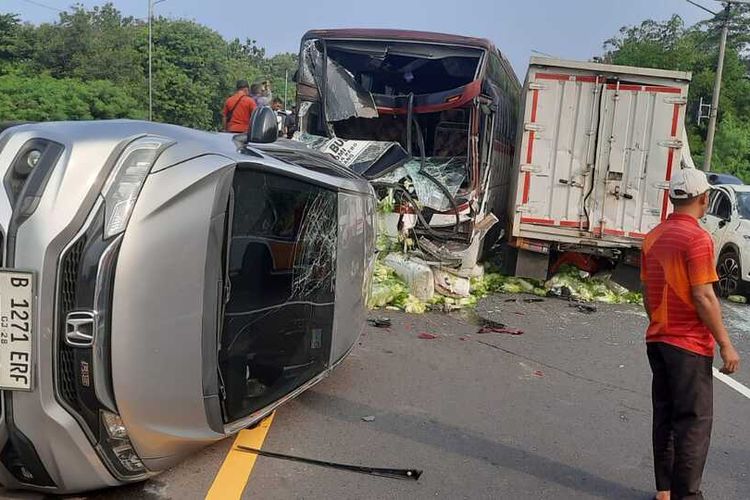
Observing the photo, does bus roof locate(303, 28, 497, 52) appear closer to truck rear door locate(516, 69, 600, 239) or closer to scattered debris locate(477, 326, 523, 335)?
truck rear door locate(516, 69, 600, 239)

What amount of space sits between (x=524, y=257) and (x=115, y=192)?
26.2 ft

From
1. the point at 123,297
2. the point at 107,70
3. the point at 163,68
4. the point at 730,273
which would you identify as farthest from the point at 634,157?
the point at 163,68

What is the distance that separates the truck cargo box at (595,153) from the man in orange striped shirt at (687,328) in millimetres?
6347

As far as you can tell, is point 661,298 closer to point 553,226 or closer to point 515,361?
point 515,361

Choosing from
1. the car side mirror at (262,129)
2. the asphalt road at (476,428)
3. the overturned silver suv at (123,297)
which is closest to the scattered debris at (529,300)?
the asphalt road at (476,428)

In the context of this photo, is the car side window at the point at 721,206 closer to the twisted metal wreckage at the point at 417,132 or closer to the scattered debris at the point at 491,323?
the twisted metal wreckage at the point at 417,132

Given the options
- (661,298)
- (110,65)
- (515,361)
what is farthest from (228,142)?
(110,65)

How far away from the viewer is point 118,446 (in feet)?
9.48

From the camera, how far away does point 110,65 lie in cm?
4288

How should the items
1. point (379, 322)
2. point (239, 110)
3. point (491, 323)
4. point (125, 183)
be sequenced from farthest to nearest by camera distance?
point (239, 110)
point (491, 323)
point (379, 322)
point (125, 183)

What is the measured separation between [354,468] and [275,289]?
3.48 feet

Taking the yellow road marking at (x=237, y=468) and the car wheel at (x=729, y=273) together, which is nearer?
the yellow road marking at (x=237, y=468)

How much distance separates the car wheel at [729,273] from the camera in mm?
10617

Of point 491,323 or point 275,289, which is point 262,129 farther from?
point 491,323
